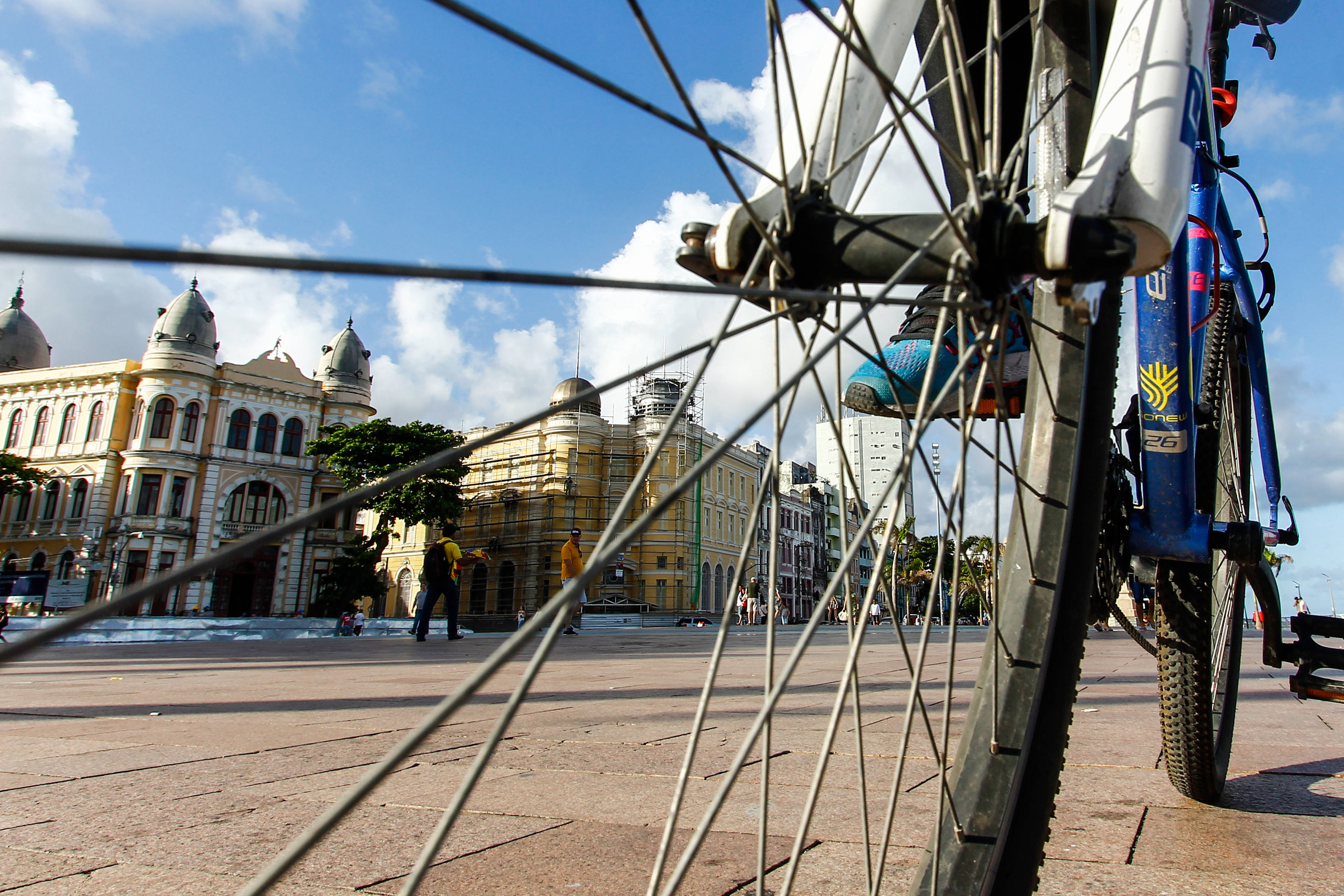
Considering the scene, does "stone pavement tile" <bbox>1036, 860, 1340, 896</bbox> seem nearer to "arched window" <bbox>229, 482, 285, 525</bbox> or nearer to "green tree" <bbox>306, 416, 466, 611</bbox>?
"green tree" <bbox>306, 416, 466, 611</bbox>

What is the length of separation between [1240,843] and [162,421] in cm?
4026

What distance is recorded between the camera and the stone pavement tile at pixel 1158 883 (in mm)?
1232

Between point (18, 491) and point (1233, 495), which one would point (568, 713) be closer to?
point (1233, 495)

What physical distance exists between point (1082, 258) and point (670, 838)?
0.62 m

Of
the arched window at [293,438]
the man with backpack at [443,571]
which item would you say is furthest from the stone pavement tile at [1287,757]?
the arched window at [293,438]

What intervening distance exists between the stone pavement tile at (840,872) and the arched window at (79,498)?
41.4 metres

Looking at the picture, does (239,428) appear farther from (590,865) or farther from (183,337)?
(590,865)

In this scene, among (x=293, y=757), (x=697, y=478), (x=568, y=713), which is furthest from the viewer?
(x=568, y=713)

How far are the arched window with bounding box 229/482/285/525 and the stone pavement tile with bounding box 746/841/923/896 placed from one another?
3876 centimetres

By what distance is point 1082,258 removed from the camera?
2.42 feet

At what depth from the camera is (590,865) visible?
51.4 inches

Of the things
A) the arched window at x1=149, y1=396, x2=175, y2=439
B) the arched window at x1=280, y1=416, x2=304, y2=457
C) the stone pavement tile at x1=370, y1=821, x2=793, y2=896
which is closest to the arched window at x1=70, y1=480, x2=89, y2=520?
the arched window at x1=149, y1=396, x2=175, y2=439

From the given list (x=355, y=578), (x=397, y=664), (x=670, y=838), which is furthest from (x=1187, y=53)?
(x=355, y=578)

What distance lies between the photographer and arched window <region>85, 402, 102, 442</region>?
35.4 m
